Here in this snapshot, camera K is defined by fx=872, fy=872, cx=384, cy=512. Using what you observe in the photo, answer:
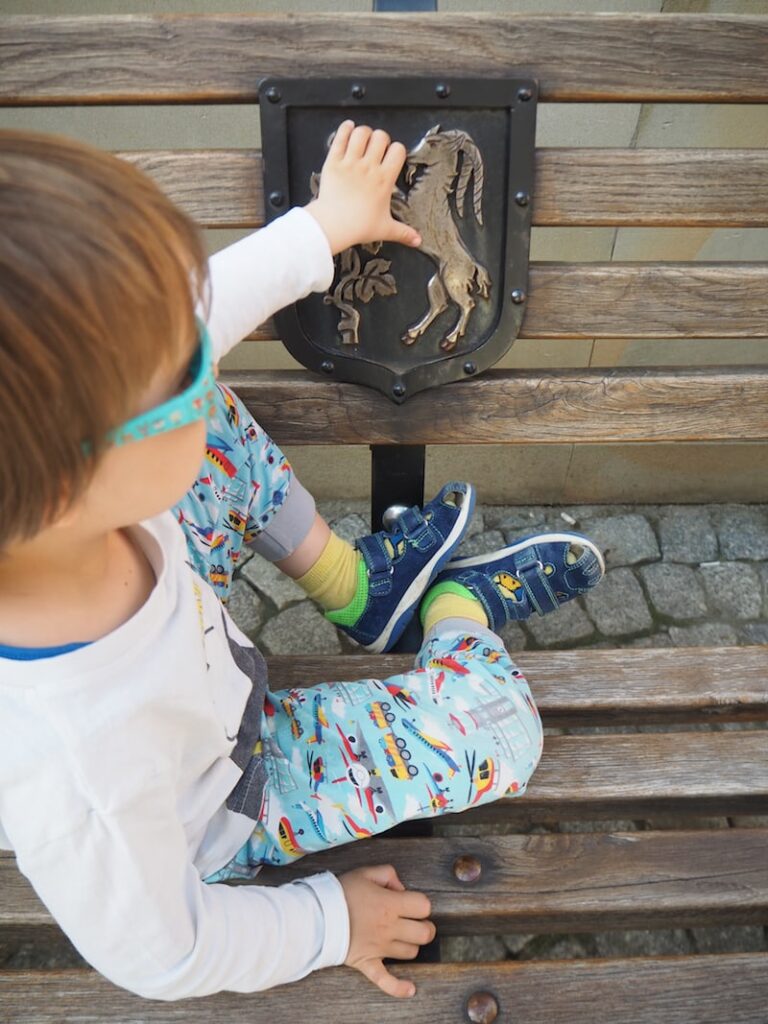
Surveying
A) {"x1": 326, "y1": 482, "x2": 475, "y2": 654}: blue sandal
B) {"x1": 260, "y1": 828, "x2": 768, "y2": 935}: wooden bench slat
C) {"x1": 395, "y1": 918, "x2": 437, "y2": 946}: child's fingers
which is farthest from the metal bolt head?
{"x1": 395, "y1": 918, "x2": 437, "y2": 946}: child's fingers

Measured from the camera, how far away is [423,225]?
4.54 feet

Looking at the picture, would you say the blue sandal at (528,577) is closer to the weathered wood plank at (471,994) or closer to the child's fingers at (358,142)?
the weathered wood plank at (471,994)

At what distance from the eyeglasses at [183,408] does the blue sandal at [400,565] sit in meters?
0.92

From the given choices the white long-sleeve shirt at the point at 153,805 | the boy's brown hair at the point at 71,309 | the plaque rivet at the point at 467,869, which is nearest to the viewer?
the boy's brown hair at the point at 71,309

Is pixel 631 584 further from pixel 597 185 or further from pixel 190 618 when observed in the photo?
pixel 190 618

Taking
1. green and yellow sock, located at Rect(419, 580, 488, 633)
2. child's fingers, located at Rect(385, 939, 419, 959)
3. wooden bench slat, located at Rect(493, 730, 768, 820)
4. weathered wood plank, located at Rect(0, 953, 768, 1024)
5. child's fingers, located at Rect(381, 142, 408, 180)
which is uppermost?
child's fingers, located at Rect(381, 142, 408, 180)

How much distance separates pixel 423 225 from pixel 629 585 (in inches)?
58.8

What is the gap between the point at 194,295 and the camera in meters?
0.80

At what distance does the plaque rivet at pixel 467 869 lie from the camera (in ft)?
4.23

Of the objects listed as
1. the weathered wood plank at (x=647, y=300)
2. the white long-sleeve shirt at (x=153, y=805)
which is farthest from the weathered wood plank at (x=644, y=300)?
the white long-sleeve shirt at (x=153, y=805)

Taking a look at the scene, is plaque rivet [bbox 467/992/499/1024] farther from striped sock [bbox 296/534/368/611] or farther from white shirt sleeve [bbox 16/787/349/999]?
striped sock [bbox 296/534/368/611]

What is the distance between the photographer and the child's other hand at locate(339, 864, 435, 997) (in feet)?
3.90

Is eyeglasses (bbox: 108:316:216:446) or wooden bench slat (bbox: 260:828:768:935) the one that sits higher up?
eyeglasses (bbox: 108:316:216:446)

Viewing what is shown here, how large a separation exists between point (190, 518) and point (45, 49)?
28.9 inches
